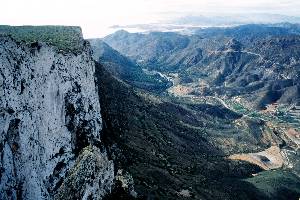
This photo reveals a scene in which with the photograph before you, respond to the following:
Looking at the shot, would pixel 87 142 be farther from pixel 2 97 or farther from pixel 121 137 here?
pixel 121 137

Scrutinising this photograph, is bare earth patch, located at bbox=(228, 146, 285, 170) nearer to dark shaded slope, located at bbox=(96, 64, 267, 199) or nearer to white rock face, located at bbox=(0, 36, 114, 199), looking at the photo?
dark shaded slope, located at bbox=(96, 64, 267, 199)

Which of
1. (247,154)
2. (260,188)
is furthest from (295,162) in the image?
(260,188)

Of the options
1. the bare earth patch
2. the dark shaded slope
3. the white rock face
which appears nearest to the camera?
the white rock face

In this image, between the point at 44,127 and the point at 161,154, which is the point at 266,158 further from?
the point at 44,127

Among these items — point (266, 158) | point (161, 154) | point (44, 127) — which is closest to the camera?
point (44, 127)

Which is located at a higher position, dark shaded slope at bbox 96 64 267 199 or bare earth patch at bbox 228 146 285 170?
dark shaded slope at bbox 96 64 267 199

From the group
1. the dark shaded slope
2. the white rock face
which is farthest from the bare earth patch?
the white rock face

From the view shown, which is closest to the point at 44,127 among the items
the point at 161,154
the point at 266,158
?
the point at 161,154
